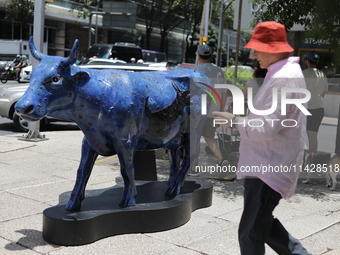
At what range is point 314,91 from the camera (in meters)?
8.64

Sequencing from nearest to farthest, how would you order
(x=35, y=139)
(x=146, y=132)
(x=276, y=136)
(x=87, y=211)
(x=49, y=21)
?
(x=276, y=136) → (x=87, y=211) → (x=146, y=132) → (x=35, y=139) → (x=49, y=21)

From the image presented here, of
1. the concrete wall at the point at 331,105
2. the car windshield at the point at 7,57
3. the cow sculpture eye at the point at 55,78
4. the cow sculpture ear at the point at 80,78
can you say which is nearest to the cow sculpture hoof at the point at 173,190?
the cow sculpture ear at the point at 80,78

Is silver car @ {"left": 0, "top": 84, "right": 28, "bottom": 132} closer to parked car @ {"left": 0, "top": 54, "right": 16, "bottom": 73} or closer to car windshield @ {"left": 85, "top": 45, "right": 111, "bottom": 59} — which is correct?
car windshield @ {"left": 85, "top": 45, "right": 111, "bottom": 59}

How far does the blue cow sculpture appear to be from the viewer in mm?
4723

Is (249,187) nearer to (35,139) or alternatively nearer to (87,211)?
(87,211)

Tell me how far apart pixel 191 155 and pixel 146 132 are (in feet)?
2.87

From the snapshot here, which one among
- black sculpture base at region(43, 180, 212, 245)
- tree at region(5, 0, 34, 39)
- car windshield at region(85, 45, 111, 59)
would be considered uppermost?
tree at region(5, 0, 34, 39)

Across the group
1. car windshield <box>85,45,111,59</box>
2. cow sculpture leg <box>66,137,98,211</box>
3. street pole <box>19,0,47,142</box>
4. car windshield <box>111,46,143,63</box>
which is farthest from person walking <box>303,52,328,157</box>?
car windshield <box>111,46,143,63</box>

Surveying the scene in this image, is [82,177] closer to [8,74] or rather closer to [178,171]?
[178,171]

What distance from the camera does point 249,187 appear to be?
370 cm

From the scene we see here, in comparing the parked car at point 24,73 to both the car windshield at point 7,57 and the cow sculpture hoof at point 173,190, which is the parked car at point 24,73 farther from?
the cow sculpture hoof at point 173,190

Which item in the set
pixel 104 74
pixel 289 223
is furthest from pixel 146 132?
pixel 289 223

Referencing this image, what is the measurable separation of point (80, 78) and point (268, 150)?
205cm

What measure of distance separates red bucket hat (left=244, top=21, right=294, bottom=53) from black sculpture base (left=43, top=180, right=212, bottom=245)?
2.36 meters
